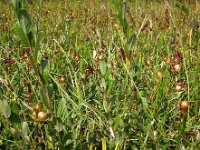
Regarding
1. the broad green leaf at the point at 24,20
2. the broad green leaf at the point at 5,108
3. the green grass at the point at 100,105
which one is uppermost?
the broad green leaf at the point at 24,20

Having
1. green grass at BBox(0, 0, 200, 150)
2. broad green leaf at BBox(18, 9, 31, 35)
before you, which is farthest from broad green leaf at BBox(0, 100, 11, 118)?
broad green leaf at BBox(18, 9, 31, 35)

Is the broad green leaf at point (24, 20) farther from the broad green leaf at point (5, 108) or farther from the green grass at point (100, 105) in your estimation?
the broad green leaf at point (5, 108)

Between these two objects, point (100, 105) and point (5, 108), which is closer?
point (5, 108)

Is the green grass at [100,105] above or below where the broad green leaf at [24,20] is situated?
below

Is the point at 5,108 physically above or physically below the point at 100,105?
above

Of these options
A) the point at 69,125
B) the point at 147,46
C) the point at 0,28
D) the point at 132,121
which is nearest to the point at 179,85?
the point at 132,121

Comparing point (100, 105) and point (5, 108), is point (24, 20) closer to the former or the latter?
point (5, 108)

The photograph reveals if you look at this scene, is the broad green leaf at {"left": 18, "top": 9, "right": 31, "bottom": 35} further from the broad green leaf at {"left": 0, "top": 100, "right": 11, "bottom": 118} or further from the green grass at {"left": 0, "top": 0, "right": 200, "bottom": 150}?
the broad green leaf at {"left": 0, "top": 100, "right": 11, "bottom": 118}

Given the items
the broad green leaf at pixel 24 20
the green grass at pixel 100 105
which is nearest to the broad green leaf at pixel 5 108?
the green grass at pixel 100 105

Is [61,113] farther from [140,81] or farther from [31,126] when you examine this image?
[140,81]

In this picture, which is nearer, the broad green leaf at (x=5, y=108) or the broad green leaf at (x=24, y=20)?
the broad green leaf at (x=24, y=20)

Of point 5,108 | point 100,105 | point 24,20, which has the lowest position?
point 100,105

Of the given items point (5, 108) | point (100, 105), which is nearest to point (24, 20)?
point (5, 108)

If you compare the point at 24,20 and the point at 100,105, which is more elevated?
the point at 24,20
